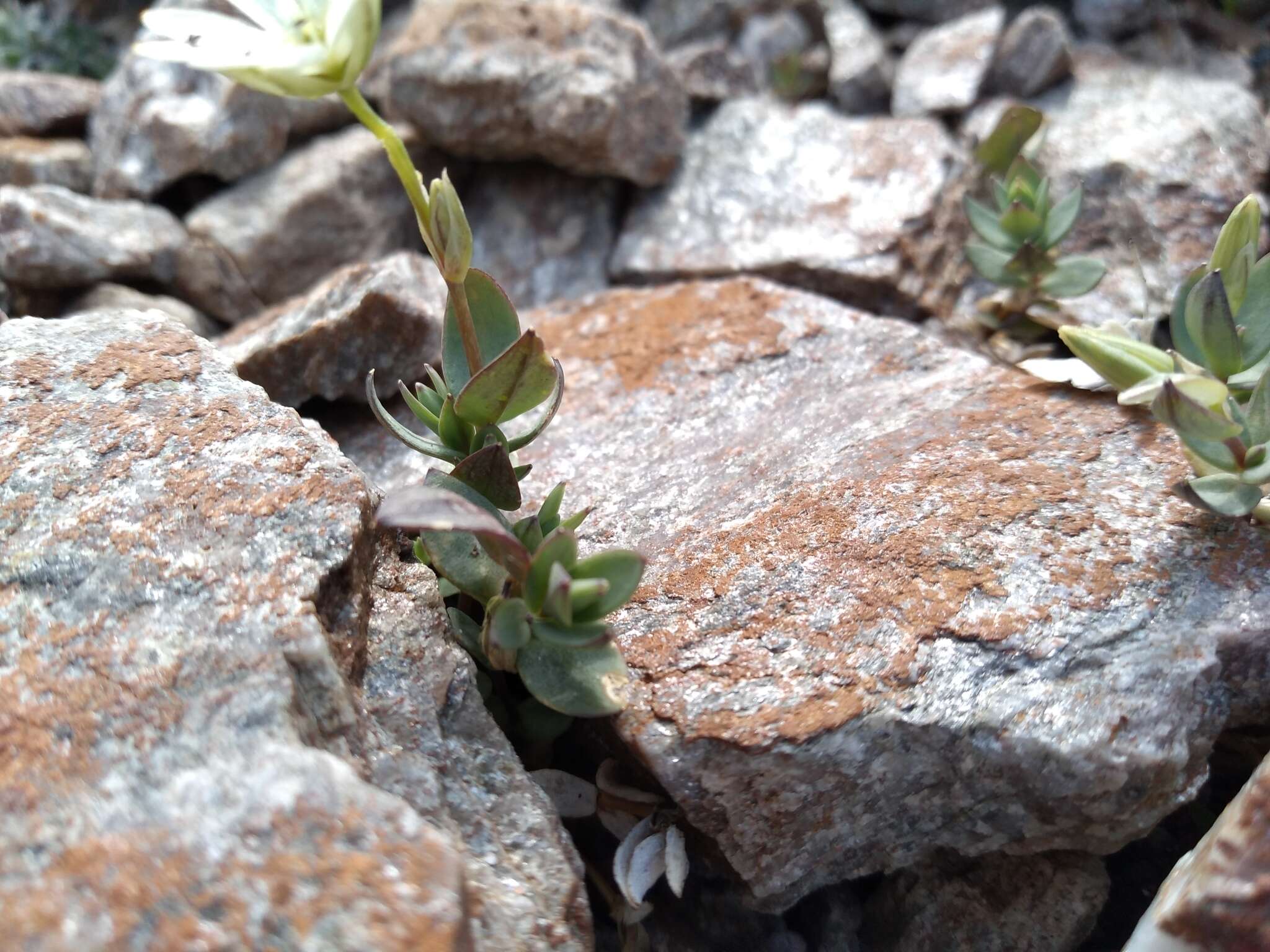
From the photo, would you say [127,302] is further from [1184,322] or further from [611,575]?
[1184,322]

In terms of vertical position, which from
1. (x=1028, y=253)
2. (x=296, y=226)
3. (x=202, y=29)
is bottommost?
(x=296, y=226)

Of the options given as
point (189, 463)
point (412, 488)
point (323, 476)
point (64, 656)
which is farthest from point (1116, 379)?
point (64, 656)

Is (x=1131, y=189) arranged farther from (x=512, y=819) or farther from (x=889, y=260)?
(x=512, y=819)

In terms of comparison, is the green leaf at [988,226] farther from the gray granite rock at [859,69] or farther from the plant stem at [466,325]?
the plant stem at [466,325]

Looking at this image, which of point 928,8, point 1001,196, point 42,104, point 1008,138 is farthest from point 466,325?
point 928,8

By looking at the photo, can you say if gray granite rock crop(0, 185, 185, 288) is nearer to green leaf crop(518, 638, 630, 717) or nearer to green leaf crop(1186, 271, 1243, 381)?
green leaf crop(518, 638, 630, 717)

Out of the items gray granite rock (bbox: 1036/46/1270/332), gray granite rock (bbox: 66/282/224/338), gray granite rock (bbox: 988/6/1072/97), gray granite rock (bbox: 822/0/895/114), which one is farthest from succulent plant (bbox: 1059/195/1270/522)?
gray granite rock (bbox: 66/282/224/338)

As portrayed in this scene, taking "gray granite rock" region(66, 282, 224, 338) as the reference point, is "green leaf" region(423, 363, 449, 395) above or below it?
above
